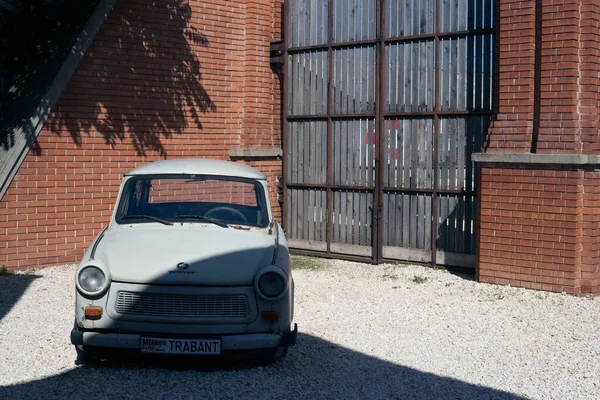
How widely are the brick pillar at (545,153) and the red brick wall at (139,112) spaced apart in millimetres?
4361

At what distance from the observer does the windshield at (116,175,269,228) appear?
6.80 m

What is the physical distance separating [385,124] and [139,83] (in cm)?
376

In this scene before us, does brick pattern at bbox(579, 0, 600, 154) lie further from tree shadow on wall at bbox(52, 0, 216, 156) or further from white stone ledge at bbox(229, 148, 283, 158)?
tree shadow on wall at bbox(52, 0, 216, 156)

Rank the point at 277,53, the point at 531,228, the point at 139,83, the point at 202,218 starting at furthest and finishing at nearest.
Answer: the point at 277,53 < the point at 139,83 < the point at 531,228 < the point at 202,218

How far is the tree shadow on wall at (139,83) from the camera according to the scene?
429 inches

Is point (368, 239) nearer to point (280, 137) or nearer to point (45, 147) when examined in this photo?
point (280, 137)

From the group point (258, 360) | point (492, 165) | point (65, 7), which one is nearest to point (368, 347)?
point (258, 360)

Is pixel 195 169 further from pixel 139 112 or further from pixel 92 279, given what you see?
pixel 139 112

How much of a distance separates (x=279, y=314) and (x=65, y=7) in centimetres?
801

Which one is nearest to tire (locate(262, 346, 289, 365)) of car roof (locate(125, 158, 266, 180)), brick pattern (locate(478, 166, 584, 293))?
car roof (locate(125, 158, 266, 180))

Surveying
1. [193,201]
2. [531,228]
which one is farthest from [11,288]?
[531,228]

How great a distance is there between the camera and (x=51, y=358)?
637 centimetres

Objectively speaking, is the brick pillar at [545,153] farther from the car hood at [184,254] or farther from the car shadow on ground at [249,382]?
the car hood at [184,254]

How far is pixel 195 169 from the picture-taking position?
709 cm
